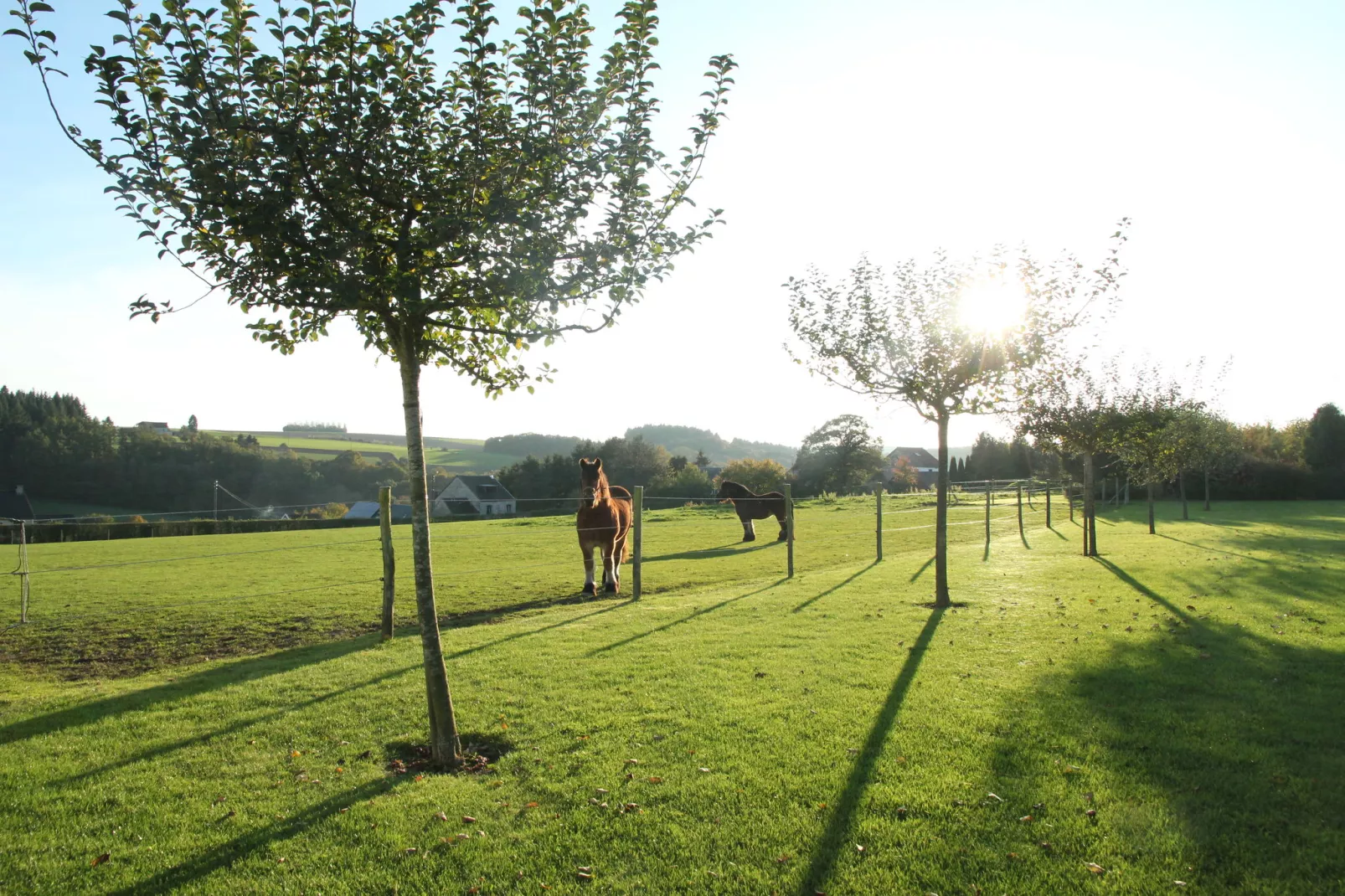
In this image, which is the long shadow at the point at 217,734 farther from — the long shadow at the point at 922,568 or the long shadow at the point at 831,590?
the long shadow at the point at 922,568

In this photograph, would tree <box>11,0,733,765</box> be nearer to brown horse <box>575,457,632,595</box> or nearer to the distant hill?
brown horse <box>575,457,632,595</box>

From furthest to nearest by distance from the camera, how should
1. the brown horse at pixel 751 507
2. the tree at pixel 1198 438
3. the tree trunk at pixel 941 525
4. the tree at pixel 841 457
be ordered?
the tree at pixel 841 457 → the tree at pixel 1198 438 → the brown horse at pixel 751 507 → the tree trunk at pixel 941 525

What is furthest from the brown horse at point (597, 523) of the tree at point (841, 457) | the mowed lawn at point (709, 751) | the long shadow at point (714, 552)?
the tree at point (841, 457)

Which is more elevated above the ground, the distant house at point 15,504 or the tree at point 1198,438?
the tree at point 1198,438

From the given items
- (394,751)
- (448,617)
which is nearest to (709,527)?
(448,617)

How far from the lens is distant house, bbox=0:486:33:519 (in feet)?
153

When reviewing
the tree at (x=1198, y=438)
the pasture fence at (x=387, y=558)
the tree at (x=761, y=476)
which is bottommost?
the pasture fence at (x=387, y=558)

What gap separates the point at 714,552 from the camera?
2181cm

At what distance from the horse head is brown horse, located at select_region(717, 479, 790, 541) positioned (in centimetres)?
1178

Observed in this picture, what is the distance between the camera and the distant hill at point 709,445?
5276 inches

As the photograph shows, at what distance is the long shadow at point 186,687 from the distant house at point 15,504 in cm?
5238

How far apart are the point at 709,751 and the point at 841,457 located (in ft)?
203

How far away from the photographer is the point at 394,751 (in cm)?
529

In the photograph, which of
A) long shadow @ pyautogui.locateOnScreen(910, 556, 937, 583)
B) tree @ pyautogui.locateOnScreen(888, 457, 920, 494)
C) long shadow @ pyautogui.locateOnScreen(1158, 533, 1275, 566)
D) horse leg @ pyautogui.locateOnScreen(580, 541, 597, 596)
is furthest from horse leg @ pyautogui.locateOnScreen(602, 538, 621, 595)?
tree @ pyautogui.locateOnScreen(888, 457, 920, 494)
